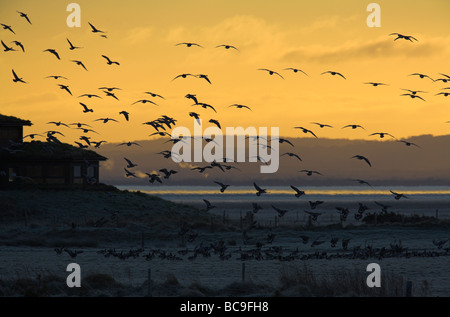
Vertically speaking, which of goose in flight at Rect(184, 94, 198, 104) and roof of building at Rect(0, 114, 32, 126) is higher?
roof of building at Rect(0, 114, 32, 126)

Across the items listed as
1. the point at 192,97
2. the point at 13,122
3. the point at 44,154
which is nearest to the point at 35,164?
the point at 44,154

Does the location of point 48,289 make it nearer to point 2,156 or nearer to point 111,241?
point 111,241

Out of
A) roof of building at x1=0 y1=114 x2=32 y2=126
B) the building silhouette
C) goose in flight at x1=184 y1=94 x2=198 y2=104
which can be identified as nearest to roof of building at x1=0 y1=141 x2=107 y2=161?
the building silhouette

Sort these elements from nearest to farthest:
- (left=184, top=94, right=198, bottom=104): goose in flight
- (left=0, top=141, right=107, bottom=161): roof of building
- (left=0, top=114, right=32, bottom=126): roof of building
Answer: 1. (left=184, top=94, right=198, bottom=104): goose in flight
2. (left=0, top=141, right=107, bottom=161): roof of building
3. (left=0, top=114, right=32, bottom=126): roof of building

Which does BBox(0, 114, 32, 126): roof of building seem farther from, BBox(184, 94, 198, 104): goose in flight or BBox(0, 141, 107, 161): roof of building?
BBox(184, 94, 198, 104): goose in flight

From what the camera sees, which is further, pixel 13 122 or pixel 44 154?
pixel 13 122

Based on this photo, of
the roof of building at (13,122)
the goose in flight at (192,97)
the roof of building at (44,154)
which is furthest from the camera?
the roof of building at (13,122)

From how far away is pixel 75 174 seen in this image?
85.5 meters

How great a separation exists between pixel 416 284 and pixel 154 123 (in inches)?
565

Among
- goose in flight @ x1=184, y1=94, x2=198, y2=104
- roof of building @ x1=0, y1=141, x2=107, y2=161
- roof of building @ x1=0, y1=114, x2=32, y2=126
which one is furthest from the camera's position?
roof of building @ x1=0, y1=114, x2=32, y2=126

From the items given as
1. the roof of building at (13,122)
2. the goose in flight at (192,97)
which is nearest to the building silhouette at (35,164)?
the roof of building at (13,122)

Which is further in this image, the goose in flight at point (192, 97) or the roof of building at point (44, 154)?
the roof of building at point (44, 154)

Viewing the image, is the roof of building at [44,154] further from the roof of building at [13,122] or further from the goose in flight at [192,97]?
the goose in flight at [192,97]

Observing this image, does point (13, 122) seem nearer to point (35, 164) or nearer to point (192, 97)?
point (35, 164)
